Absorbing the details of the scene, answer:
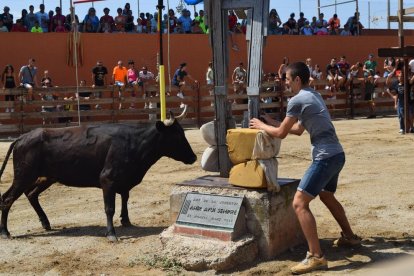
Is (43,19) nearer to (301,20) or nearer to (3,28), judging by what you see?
(3,28)

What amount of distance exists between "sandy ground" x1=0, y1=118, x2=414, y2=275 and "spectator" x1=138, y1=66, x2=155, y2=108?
788 cm

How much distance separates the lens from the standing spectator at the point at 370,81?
24984 mm

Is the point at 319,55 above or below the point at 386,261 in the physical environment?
above

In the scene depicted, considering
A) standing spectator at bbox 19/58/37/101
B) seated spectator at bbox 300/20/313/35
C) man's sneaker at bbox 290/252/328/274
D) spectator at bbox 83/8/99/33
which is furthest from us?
seated spectator at bbox 300/20/313/35

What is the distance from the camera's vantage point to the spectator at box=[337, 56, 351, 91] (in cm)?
2495

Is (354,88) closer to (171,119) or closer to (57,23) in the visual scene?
(57,23)

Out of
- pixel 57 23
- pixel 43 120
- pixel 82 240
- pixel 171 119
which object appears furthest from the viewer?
pixel 57 23

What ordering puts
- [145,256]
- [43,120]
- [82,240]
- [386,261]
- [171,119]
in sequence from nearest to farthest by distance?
[386,261]
[145,256]
[82,240]
[171,119]
[43,120]

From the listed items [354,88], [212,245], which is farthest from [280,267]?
[354,88]

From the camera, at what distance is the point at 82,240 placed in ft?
24.3

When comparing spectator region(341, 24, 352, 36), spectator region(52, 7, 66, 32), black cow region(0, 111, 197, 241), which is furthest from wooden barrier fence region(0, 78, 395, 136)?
black cow region(0, 111, 197, 241)

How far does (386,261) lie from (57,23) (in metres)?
17.1

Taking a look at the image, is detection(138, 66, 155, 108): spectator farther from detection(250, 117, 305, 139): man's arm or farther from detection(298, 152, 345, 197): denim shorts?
detection(298, 152, 345, 197): denim shorts

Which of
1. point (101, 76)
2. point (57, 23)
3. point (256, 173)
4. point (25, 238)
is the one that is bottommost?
point (25, 238)
